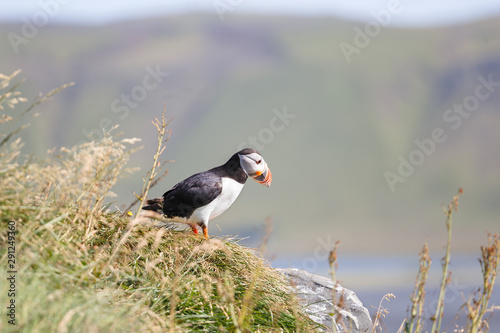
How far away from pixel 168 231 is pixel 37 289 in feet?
7.96

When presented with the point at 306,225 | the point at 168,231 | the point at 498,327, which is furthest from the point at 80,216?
the point at 306,225

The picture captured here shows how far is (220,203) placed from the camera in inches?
258

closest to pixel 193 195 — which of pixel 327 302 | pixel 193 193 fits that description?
pixel 193 193

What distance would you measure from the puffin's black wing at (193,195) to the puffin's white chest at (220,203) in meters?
0.05

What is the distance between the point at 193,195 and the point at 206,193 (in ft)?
0.47

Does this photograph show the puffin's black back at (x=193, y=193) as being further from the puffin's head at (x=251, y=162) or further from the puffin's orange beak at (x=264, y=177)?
the puffin's orange beak at (x=264, y=177)

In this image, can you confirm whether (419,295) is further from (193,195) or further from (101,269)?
(193,195)

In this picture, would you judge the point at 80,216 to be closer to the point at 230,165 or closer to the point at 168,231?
the point at 168,231

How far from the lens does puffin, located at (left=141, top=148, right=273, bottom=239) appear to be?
6.41 m

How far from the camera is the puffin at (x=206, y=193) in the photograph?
21.0ft

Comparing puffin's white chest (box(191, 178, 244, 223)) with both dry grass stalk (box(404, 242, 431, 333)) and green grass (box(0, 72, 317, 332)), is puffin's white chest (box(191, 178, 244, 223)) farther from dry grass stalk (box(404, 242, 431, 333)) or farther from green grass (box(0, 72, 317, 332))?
dry grass stalk (box(404, 242, 431, 333))

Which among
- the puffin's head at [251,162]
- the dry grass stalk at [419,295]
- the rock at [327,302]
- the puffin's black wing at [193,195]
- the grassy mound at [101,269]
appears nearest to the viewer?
the grassy mound at [101,269]

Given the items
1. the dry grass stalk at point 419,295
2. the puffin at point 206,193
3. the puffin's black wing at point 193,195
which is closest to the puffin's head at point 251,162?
the puffin at point 206,193

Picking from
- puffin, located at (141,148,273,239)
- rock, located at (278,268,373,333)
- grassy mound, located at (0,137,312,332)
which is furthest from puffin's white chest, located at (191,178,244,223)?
rock, located at (278,268,373,333)
